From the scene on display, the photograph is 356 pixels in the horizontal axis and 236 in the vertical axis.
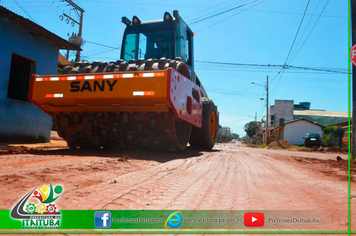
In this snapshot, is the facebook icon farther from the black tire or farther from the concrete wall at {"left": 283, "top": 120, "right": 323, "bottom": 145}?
the concrete wall at {"left": 283, "top": 120, "right": 323, "bottom": 145}

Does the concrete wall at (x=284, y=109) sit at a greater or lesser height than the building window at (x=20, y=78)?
greater

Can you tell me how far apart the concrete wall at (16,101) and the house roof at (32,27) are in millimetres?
178

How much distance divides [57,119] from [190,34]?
4640mm

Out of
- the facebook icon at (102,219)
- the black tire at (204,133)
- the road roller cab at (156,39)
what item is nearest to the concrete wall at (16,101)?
the road roller cab at (156,39)

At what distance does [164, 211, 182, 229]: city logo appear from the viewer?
6.79 feet

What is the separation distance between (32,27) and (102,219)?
955cm

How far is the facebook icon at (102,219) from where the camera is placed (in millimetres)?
1981

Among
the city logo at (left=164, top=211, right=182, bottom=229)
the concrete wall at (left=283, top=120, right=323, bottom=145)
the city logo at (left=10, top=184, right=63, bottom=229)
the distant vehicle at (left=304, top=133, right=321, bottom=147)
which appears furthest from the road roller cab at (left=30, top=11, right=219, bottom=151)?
the concrete wall at (left=283, top=120, right=323, bottom=145)

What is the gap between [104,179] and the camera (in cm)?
338

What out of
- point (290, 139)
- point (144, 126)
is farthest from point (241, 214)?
point (290, 139)

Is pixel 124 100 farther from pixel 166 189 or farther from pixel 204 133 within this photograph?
pixel 204 133

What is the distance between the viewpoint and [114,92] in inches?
226

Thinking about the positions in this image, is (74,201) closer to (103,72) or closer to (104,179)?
(104,179)

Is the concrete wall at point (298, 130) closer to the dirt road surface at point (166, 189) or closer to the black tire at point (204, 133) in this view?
the black tire at point (204, 133)
